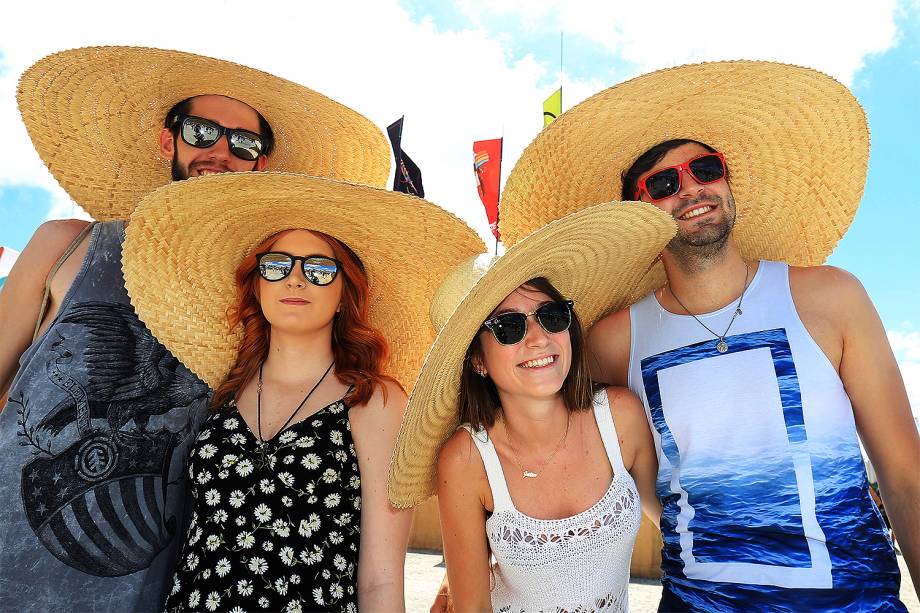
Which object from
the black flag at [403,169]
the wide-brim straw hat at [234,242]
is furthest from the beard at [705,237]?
the black flag at [403,169]

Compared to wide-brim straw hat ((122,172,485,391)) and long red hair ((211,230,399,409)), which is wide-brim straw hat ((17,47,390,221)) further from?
long red hair ((211,230,399,409))

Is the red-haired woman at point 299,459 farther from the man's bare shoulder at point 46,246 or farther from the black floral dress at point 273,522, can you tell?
the man's bare shoulder at point 46,246

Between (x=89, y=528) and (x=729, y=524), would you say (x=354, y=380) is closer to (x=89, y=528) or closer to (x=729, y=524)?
(x=89, y=528)

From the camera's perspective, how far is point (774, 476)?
222 cm

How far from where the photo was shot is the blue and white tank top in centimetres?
212

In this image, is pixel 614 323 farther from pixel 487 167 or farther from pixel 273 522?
pixel 487 167

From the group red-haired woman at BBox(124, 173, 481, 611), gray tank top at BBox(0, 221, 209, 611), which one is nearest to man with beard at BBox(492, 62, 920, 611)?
red-haired woman at BBox(124, 173, 481, 611)

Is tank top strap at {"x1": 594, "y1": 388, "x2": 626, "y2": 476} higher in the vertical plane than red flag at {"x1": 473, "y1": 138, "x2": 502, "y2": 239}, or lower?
lower

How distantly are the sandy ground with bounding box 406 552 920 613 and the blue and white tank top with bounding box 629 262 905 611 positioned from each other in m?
5.59

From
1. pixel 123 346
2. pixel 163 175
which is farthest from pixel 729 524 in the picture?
pixel 163 175

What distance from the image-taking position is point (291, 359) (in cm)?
268

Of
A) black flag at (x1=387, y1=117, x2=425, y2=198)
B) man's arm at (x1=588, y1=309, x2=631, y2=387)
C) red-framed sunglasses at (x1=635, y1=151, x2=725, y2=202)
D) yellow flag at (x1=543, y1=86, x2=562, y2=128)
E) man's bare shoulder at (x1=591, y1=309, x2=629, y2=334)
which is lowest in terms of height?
Result: man's arm at (x1=588, y1=309, x2=631, y2=387)

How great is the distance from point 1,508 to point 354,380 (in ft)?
4.03

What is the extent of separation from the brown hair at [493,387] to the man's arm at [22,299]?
1.62 m
